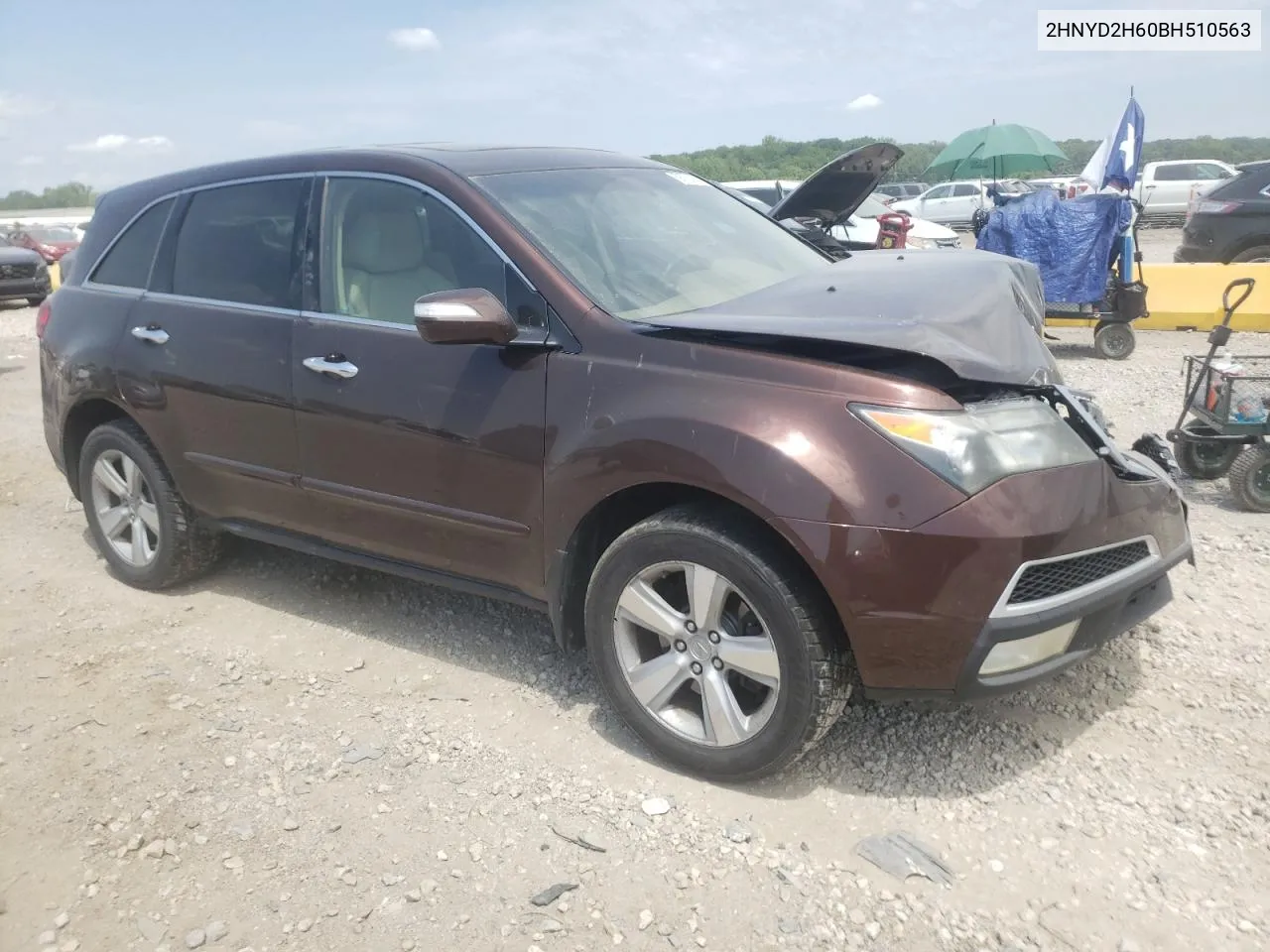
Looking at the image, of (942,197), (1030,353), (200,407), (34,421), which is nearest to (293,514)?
(200,407)

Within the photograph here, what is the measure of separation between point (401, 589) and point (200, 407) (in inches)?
44.2

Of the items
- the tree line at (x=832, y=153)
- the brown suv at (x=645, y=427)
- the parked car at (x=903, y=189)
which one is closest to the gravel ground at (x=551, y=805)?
the brown suv at (x=645, y=427)

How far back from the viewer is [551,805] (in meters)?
2.78

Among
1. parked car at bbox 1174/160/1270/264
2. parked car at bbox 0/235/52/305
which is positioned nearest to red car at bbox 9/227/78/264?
parked car at bbox 0/235/52/305

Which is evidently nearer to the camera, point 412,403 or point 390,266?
point 412,403

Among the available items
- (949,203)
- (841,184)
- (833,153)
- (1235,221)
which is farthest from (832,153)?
(841,184)

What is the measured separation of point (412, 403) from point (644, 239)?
3.17 feet

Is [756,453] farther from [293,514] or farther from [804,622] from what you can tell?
[293,514]

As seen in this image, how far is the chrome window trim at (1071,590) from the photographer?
241cm

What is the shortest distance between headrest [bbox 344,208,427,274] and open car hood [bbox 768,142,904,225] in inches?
112

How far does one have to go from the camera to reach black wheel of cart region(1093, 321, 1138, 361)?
896cm

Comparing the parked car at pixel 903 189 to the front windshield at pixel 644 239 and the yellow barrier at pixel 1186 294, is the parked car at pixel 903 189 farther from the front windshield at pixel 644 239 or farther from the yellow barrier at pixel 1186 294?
the front windshield at pixel 644 239

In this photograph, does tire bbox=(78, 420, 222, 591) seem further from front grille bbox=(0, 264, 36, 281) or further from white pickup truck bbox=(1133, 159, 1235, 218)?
white pickup truck bbox=(1133, 159, 1235, 218)

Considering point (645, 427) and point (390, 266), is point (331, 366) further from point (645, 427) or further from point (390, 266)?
point (645, 427)
